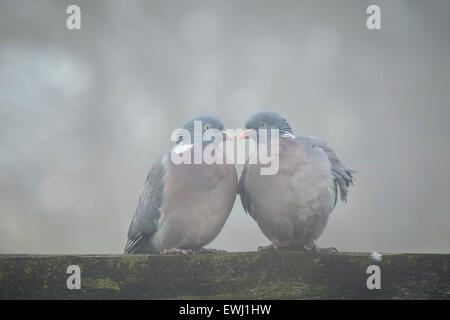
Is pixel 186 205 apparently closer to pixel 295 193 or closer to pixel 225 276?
pixel 295 193

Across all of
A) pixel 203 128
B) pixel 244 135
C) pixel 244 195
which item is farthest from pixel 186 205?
pixel 244 135

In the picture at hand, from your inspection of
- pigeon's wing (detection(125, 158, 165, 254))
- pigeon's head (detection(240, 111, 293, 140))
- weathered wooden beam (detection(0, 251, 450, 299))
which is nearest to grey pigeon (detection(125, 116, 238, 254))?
pigeon's wing (detection(125, 158, 165, 254))

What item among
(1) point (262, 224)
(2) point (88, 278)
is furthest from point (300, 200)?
(2) point (88, 278)

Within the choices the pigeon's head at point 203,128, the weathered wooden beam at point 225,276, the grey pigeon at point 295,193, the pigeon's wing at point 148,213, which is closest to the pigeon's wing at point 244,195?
the grey pigeon at point 295,193

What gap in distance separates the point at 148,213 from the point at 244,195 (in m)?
0.95

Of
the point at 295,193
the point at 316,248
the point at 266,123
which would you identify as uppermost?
the point at 266,123

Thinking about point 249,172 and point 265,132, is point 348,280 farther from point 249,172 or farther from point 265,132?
point 265,132

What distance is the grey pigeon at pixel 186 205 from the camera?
16.3 feet

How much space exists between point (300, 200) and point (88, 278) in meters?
2.29

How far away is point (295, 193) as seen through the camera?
500 centimetres

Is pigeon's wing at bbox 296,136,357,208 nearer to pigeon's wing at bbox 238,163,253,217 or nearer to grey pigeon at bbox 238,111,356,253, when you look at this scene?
grey pigeon at bbox 238,111,356,253

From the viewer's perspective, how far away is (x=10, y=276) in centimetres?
329

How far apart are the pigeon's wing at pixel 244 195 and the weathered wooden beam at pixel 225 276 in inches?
66.9

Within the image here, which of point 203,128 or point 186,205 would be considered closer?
point 186,205
